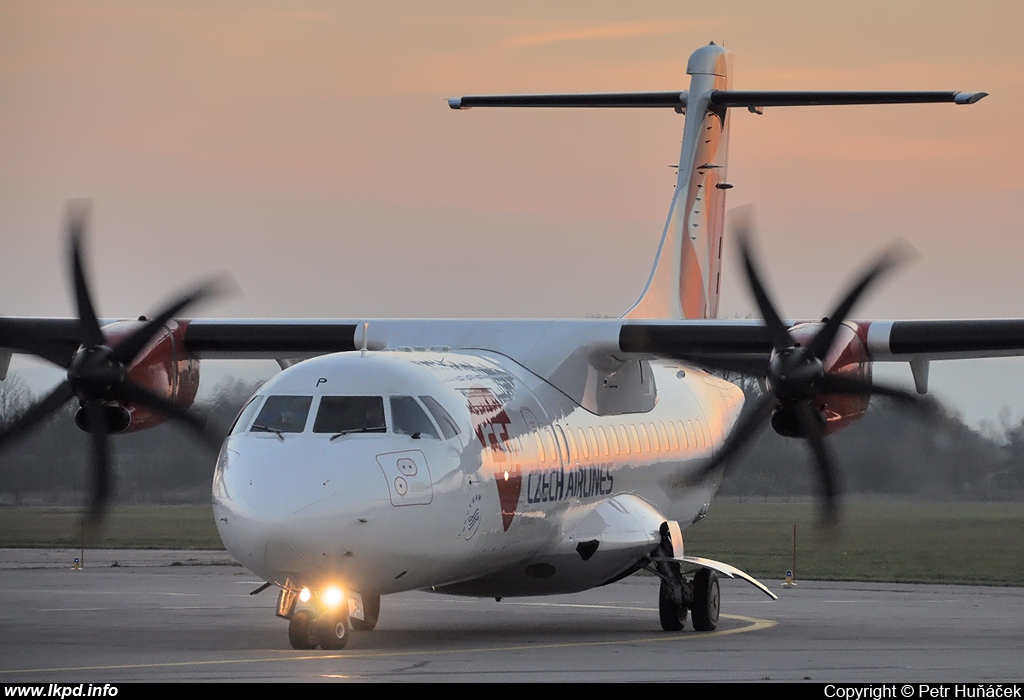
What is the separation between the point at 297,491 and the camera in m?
13.1

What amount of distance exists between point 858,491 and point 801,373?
23.2 m

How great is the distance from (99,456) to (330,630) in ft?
15.2

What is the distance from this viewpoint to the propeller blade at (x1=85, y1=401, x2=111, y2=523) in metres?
16.9

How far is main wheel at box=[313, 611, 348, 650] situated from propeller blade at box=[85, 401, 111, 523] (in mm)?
3969

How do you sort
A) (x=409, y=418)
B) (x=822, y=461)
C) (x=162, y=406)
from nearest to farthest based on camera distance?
1. (x=409, y=418)
2. (x=822, y=461)
3. (x=162, y=406)

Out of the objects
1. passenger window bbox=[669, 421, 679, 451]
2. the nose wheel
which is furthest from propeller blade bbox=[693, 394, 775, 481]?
the nose wheel

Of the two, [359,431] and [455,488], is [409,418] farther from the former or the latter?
[455,488]

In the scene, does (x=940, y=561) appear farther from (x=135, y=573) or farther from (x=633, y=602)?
(x=135, y=573)

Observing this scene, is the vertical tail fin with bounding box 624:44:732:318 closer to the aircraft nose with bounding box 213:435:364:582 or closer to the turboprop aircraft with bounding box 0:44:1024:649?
the turboprop aircraft with bounding box 0:44:1024:649

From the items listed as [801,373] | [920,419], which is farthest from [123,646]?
[920,419]

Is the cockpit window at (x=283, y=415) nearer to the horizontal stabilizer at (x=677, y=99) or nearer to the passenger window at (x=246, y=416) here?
the passenger window at (x=246, y=416)

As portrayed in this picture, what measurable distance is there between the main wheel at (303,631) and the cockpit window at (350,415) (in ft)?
5.36

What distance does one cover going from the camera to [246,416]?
1422cm

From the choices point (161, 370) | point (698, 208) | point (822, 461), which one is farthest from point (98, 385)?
point (698, 208)
